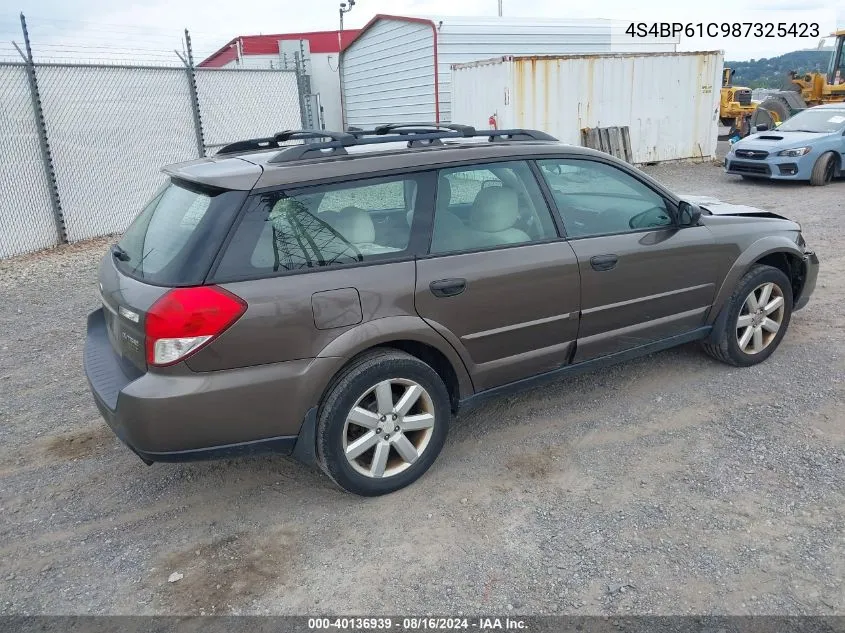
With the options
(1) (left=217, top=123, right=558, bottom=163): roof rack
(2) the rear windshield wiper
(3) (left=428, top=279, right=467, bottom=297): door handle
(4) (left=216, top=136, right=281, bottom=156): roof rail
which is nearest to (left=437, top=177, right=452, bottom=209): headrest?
(1) (left=217, top=123, right=558, bottom=163): roof rack

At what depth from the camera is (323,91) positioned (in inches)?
946

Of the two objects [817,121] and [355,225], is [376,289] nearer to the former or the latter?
[355,225]

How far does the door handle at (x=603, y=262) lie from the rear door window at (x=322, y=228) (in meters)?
1.08

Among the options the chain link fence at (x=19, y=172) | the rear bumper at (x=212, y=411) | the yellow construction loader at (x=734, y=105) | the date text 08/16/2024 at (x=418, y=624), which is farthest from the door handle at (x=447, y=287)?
the yellow construction loader at (x=734, y=105)

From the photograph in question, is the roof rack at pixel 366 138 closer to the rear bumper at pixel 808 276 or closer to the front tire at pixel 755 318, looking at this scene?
the front tire at pixel 755 318

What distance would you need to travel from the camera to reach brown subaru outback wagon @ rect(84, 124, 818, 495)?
286 cm

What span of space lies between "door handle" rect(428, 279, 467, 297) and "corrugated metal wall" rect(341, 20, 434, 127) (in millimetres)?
14757

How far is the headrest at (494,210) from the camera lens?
11.7 ft

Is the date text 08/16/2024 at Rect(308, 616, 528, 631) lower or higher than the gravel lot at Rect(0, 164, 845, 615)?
lower

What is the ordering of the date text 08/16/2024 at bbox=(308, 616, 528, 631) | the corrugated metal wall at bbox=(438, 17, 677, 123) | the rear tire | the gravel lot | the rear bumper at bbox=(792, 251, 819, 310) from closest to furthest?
the date text 08/16/2024 at bbox=(308, 616, 528, 631) → the gravel lot → the rear bumper at bbox=(792, 251, 819, 310) → the rear tire → the corrugated metal wall at bbox=(438, 17, 677, 123)

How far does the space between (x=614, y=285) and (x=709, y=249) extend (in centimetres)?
81

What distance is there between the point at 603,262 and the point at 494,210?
691mm

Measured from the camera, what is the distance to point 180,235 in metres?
3.03

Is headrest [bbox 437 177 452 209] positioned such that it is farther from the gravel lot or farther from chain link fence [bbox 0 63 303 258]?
chain link fence [bbox 0 63 303 258]
